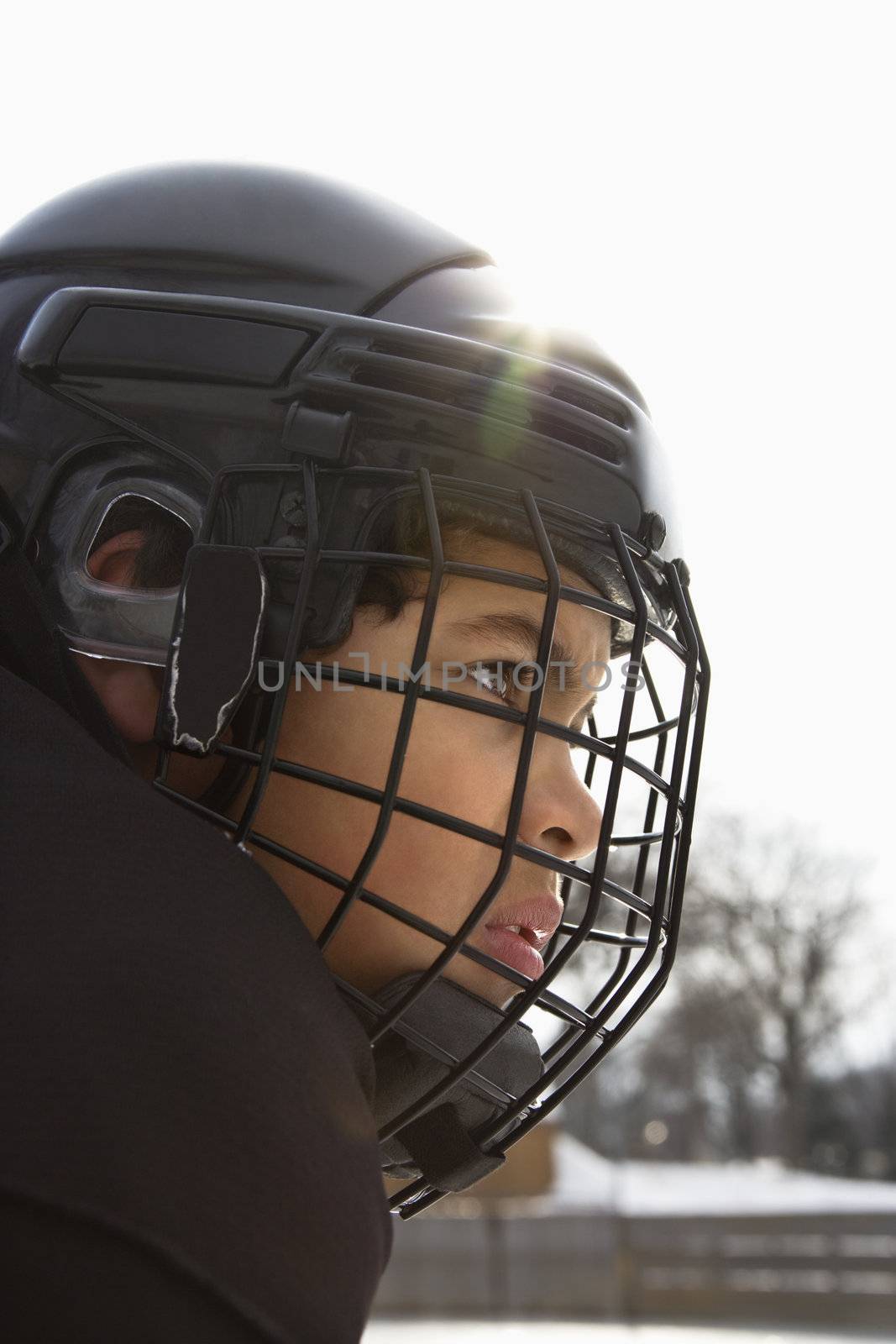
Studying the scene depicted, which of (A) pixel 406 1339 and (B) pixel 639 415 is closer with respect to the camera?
(B) pixel 639 415

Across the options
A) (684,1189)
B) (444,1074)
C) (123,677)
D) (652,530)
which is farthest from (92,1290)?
(684,1189)

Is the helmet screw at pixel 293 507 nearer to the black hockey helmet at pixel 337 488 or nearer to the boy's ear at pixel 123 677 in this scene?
the black hockey helmet at pixel 337 488

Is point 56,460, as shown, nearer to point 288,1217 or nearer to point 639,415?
point 639,415

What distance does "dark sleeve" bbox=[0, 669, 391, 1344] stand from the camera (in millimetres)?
944

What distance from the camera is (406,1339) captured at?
10055 millimetres

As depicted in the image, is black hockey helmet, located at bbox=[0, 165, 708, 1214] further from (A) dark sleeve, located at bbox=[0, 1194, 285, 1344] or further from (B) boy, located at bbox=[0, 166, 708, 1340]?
(A) dark sleeve, located at bbox=[0, 1194, 285, 1344]

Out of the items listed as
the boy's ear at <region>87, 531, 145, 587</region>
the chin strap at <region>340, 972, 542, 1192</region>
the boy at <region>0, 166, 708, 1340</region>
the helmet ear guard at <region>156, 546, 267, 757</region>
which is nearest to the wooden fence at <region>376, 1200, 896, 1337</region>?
the chin strap at <region>340, 972, 542, 1192</region>

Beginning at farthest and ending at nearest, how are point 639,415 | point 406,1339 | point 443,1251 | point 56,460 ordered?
1. point 443,1251
2. point 406,1339
3. point 639,415
4. point 56,460

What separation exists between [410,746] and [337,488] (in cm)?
33

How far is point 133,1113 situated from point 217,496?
84 cm

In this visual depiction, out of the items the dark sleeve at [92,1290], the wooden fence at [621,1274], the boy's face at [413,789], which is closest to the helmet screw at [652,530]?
the boy's face at [413,789]

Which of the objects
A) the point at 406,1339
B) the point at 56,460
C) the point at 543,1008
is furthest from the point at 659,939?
the point at 406,1339

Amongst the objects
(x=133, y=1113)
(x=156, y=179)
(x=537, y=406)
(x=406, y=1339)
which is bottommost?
(x=406, y=1339)

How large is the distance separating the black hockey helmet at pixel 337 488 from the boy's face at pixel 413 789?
0.21 feet
